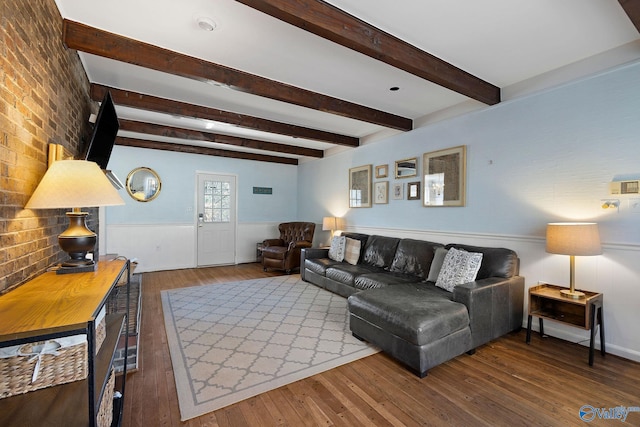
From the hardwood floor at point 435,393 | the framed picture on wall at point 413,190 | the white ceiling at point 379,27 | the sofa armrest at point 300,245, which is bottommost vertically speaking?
the hardwood floor at point 435,393

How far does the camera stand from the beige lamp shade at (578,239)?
237 centimetres

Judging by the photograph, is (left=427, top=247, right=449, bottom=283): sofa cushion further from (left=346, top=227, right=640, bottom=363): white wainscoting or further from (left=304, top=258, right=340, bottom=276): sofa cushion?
(left=304, top=258, right=340, bottom=276): sofa cushion

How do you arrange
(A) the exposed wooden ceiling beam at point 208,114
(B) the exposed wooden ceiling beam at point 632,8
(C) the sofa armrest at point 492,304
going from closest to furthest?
(B) the exposed wooden ceiling beam at point 632,8, (C) the sofa armrest at point 492,304, (A) the exposed wooden ceiling beam at point 208,114

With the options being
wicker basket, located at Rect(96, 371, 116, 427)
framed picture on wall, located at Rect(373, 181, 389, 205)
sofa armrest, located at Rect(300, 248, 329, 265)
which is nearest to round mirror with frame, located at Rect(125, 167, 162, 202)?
sofa armrest, located at Rect(300, 248, 329, 265)

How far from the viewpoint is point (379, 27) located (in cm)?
212

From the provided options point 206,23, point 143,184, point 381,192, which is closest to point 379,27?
point 206,23

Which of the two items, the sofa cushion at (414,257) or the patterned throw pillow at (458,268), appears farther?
the sofa cushion at (414,257)

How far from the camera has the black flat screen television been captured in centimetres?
233

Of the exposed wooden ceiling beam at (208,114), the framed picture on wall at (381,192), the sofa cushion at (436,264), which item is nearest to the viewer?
the exposed wooden ceiling beam at (208,114)

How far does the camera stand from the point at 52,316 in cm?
101

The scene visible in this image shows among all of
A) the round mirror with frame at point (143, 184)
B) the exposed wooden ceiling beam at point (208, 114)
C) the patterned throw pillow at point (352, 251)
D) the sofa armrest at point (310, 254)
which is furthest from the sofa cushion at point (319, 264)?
the round mirror with frame at point (143, 184)

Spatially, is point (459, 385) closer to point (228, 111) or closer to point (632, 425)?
point (632, 425)

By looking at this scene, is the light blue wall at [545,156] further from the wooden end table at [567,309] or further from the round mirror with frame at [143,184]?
the round mirror with frame at [143,184]

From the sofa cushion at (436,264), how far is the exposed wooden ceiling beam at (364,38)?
171cm
